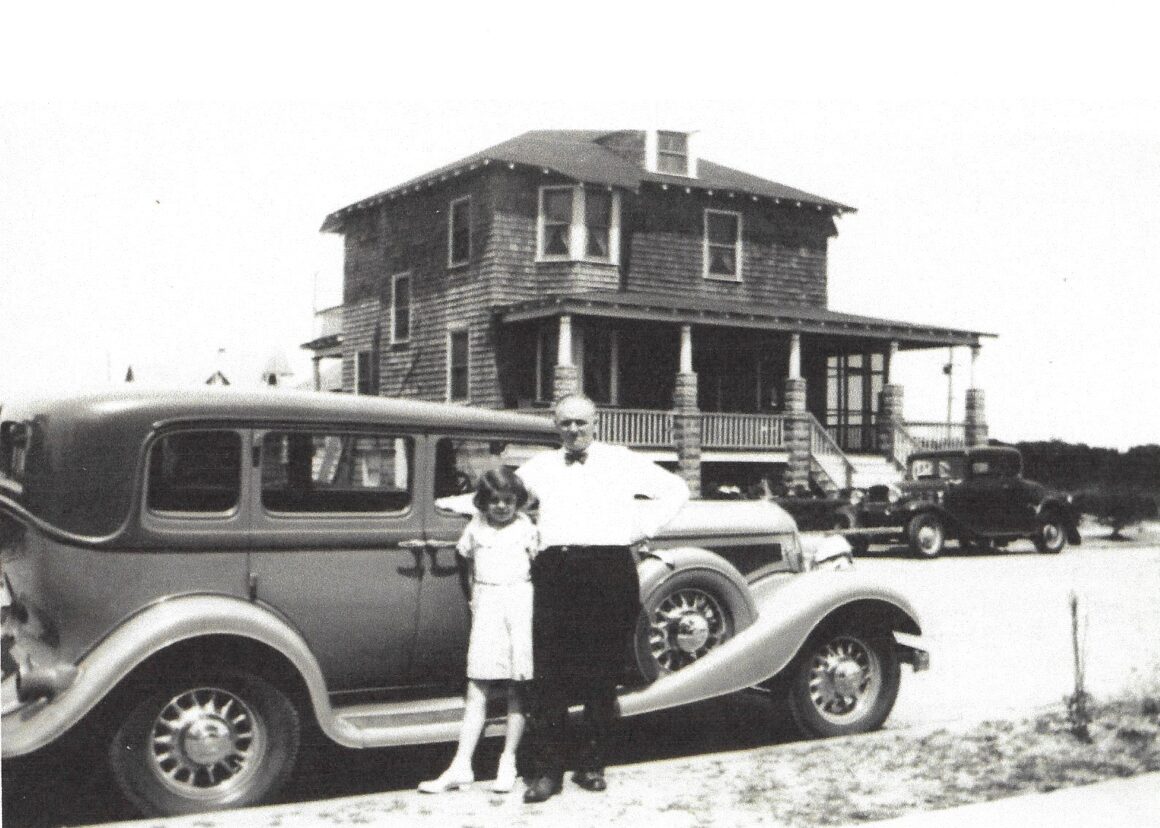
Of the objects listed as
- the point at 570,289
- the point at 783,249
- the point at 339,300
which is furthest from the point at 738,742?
the point at 783,249

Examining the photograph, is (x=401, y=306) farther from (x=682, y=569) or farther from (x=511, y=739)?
(x=511, y=739)

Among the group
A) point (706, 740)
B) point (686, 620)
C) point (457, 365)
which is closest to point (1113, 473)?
point (706, 740)

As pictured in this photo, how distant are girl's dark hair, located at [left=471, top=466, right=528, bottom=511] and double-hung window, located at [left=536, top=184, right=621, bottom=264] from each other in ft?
48.9

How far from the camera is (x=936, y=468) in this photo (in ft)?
64.4

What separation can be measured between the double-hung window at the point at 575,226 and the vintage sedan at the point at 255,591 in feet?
48.1

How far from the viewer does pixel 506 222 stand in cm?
1975

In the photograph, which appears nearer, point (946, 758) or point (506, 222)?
point (946, 758)

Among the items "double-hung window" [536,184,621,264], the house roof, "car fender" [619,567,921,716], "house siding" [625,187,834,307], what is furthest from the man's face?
"house siding" [625,187,834,307]

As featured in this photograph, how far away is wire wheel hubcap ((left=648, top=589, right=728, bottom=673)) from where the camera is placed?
219 inches

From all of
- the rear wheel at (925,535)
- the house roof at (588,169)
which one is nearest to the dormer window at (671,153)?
the house roof at (588,169)

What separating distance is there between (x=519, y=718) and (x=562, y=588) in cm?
57

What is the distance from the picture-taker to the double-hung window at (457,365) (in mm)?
17953

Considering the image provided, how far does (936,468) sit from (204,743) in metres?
16.8

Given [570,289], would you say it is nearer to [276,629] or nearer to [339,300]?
[339,300]
